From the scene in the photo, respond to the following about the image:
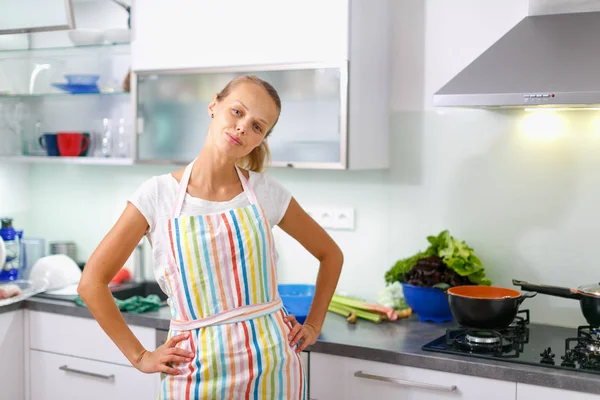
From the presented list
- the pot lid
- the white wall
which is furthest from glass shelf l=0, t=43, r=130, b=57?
the pot lid

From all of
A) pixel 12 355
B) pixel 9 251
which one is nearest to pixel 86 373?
pixel 12 355

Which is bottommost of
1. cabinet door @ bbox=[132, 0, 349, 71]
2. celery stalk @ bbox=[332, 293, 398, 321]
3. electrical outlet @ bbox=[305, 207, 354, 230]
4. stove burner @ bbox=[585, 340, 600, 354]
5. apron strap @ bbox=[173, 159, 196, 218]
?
stove burner @ bbox=[585, 340, 600, 354]

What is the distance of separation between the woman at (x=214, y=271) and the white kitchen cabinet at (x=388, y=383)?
31cm

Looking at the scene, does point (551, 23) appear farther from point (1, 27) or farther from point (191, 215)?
point (1, 27)

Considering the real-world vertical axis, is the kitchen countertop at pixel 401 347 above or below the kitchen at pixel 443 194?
below

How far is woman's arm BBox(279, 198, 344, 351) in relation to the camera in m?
2.16

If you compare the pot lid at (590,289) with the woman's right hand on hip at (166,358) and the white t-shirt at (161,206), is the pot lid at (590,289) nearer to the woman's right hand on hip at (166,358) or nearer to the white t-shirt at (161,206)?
the white t-shirt at (161,206)

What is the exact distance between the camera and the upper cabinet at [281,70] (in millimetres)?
2533

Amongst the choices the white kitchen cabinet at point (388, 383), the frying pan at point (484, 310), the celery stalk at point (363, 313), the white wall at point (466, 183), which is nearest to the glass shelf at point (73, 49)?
the white wall at point (466, 183)

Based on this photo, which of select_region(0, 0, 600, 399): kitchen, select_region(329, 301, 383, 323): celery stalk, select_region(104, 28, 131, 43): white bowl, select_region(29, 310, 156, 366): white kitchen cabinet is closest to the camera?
select_region(0, 0, 600, 399): kitchen

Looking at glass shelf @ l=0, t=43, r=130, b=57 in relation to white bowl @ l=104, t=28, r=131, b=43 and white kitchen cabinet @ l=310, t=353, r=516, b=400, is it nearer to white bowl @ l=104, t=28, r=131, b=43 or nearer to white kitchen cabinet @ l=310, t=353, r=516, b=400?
white bowl @ l=104, t=28, r=131, b=43

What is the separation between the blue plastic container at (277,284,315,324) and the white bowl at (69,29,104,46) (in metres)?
1.25

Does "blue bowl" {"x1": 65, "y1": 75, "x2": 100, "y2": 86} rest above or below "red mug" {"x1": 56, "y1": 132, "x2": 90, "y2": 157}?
above

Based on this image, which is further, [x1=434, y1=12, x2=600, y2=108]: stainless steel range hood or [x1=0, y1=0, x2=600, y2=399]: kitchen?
[x1=0, y1=0, x2=600, y2=399]: kitchen
